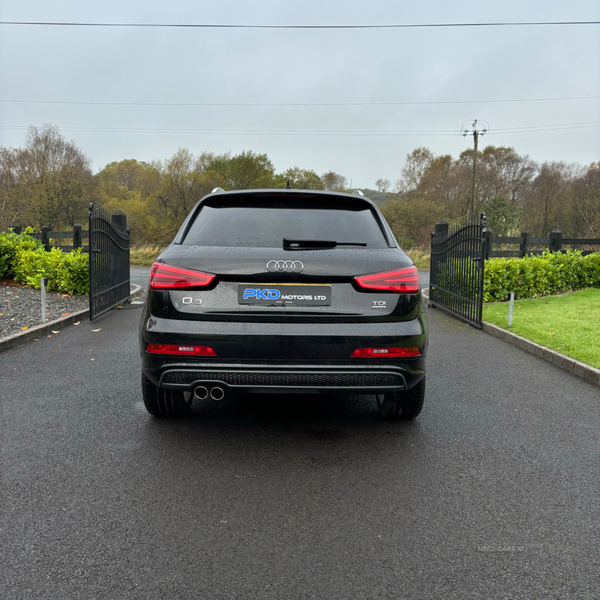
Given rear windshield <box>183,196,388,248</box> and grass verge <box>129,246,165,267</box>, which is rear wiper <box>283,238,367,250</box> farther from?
grass verge <box>129,246,165,267</box>

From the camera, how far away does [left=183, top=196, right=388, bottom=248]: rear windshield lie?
3672mm

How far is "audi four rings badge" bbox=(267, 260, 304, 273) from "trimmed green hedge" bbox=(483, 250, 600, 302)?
8.16 meters

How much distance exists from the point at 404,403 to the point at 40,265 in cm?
1082

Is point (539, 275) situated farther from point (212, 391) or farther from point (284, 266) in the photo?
point (212, 391)

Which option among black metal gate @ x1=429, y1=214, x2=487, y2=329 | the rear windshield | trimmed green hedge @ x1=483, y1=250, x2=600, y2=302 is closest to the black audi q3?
the rear windshield

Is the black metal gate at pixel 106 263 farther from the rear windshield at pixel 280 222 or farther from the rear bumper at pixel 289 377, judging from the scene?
the rear bumper at pixel 289 377

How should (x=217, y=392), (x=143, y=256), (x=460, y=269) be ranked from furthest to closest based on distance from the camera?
(x=143, y=256), (x=460, y=269), (x=217, y=392)

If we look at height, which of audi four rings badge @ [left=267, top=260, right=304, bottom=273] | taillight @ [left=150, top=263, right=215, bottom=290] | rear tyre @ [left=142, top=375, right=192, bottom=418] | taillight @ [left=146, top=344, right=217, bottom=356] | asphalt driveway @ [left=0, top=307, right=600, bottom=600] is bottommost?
asphalt driveway @ [left=0, top=307, right=600, bottom=600]

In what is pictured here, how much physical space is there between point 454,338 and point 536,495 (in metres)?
5.23

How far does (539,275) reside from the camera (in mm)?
12453

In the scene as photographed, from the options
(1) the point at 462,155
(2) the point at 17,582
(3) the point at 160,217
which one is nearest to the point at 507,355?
(2) the point at 17,582

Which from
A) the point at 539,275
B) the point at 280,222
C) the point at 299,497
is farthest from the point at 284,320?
the point at 539,275

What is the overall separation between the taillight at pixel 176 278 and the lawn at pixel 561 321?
4.65 m

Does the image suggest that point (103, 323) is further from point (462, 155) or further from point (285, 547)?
point (462, 155)
